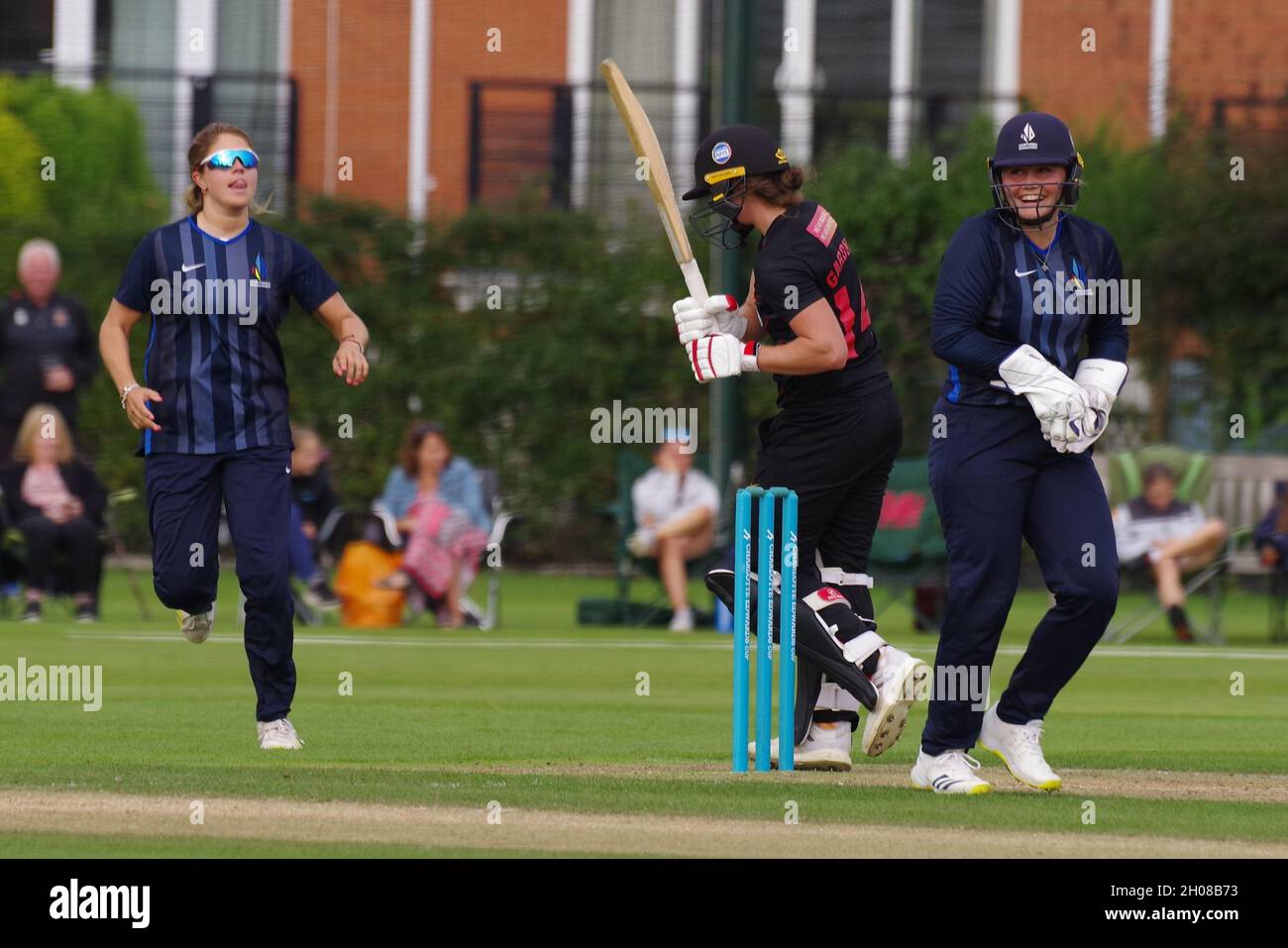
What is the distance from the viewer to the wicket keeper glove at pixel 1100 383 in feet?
23.5

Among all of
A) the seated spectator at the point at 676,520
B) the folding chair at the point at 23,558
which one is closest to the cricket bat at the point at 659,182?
the seated spectator at the point at 676,520

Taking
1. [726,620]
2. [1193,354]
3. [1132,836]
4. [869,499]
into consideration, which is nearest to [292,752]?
[869,499]

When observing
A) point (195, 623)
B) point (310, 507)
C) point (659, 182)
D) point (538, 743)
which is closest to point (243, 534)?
point (195, 623)

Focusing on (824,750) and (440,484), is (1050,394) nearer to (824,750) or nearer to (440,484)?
(824,750)

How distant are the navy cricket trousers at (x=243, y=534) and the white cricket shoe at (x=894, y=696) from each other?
2110 millimetres

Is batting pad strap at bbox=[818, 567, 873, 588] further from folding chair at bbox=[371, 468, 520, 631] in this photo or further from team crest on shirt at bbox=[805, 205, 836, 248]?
folding chair at bbox=[371, 468, 520, 631]

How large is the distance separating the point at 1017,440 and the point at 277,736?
2.85 metres

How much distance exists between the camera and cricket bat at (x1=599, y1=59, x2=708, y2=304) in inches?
331

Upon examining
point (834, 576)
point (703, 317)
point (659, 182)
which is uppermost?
point (659, 182)

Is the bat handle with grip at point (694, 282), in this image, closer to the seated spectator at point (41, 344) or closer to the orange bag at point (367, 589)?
the orange bag at point (367, 589)

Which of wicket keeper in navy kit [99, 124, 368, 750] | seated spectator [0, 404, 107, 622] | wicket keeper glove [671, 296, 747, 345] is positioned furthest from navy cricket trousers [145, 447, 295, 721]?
seated spectator [0, 404, 107, 622]

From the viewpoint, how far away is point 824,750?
8039mm

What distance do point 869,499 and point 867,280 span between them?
1319 centimetres

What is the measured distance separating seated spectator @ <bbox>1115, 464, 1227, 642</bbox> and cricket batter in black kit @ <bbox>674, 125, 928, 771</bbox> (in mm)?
7818
